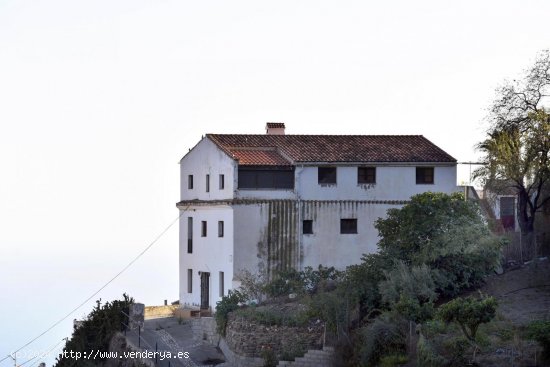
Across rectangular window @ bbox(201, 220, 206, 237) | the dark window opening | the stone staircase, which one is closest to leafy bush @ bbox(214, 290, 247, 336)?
the dark window opening

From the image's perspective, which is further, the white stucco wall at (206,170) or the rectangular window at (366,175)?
the rectangular window at (366,175)

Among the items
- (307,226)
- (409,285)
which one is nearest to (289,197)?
(307,226)

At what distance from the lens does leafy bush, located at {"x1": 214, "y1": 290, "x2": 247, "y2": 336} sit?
47312mm

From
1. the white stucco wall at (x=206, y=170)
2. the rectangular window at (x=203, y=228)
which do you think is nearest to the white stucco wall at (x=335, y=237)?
the white stucco wall at (x=206, y=170)

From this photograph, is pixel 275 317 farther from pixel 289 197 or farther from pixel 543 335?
pixel 543 335

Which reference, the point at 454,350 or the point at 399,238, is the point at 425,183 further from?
the point at 454,350

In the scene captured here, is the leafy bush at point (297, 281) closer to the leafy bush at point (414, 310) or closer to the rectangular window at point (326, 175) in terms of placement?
the rectangular window at point (326, 175)

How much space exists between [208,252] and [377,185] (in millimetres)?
7791

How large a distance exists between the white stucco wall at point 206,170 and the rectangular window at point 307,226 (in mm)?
3390

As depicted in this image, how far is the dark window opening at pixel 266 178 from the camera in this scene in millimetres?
52094

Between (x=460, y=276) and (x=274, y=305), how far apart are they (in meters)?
7.60

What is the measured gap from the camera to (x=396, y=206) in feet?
176

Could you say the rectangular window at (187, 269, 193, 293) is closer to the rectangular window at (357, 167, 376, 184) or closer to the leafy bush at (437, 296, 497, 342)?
the rectangular window at (357, 167, 376, 184)

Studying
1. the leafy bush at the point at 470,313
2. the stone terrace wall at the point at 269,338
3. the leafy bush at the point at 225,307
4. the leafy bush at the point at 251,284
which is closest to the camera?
the leafy bush at the point at 470,313
